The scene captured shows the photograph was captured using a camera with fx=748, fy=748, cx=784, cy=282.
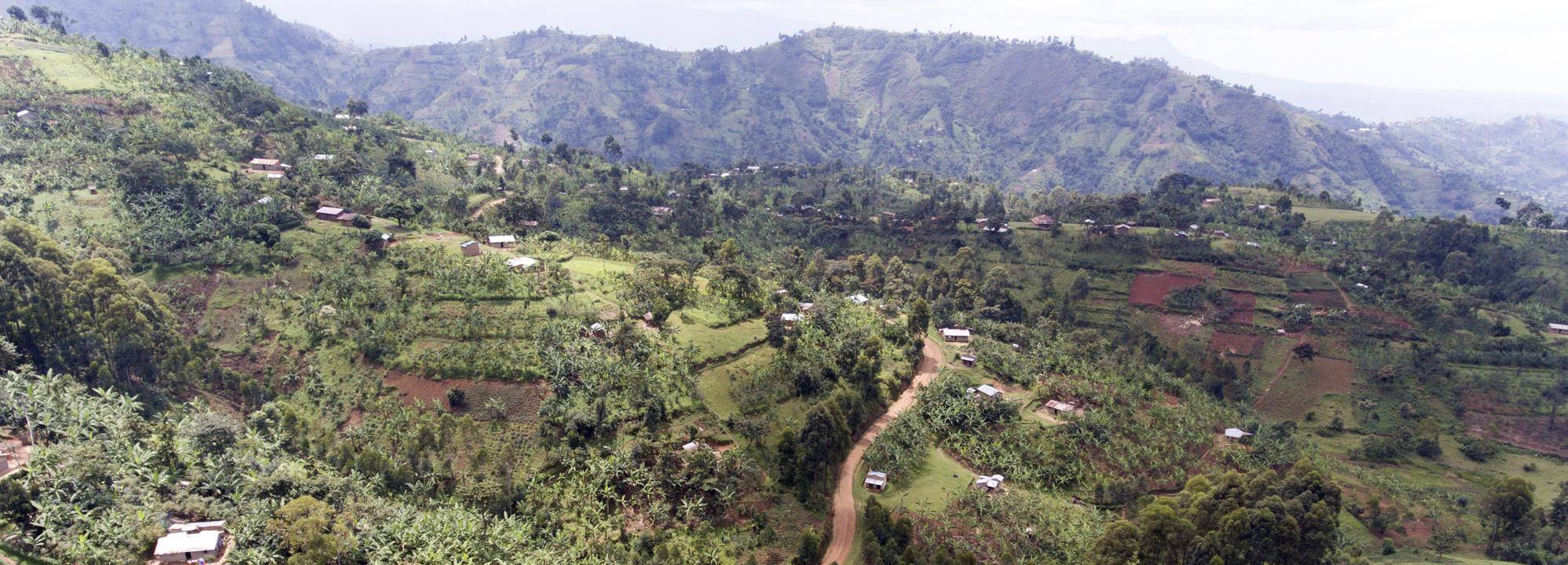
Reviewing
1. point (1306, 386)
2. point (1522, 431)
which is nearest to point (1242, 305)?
point (1306, 386)

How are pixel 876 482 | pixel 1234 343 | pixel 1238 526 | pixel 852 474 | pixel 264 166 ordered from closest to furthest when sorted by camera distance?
pixel 1238 526 → pixel 876 482 → pixel 852 474 → pixel 1234 343 → pixel 264 166

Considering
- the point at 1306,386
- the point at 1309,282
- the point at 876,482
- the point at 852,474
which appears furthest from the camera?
the point at 1309,282

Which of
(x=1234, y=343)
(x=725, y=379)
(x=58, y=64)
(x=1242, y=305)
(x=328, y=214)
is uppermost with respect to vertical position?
(x=58, y=64)

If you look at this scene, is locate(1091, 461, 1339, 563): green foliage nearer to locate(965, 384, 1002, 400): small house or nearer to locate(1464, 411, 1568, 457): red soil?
locate(965, 384, 1002, 400): small house

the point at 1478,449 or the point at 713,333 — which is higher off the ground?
the point at 713,333

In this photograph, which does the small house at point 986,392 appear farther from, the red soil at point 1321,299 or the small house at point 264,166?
the small house at point 264,166

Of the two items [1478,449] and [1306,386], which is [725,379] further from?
[1478,449]

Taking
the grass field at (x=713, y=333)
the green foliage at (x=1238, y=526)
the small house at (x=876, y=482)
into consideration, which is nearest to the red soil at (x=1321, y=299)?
the green foliage at (x=1238, y=526)
